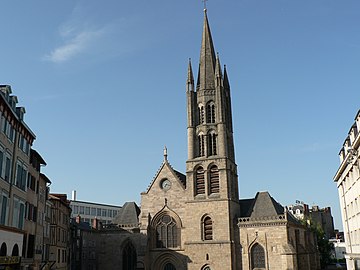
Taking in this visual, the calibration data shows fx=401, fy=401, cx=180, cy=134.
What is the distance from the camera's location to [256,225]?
48906mm

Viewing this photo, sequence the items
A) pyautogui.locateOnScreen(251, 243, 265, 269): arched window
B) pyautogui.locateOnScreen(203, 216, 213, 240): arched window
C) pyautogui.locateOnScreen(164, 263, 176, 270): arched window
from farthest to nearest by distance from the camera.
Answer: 1. pyautogui.locateOnScreen(164, 263, 176, 270): arched window
2. pyautogui.locateOnScreen(203, 216, 213, 240): arched window
3. pyautogui.locateOnScreen(251, 243, 265, 269): arched window

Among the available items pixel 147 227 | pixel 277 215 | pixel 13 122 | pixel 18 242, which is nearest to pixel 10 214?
pixel 18 242

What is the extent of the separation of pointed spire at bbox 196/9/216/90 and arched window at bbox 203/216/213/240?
18.5 metres

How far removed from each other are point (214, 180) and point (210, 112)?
9.69m

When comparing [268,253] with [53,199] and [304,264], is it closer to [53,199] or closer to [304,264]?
[304,264]

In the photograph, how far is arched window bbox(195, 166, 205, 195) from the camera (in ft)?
174

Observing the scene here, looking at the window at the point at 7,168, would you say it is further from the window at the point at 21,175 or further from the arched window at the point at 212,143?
the arched window at the point at 212,143

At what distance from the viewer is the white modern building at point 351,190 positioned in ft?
114

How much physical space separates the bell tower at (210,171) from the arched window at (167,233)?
2.10 metres

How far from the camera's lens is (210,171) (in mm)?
53188

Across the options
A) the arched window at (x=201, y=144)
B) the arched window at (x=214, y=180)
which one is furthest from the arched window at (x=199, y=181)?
the arched window at (x=201, y=144)

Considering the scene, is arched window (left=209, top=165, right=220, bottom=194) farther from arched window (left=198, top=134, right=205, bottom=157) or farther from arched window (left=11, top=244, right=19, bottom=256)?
arched window (left=11, top=244, right=19, bottom=256)

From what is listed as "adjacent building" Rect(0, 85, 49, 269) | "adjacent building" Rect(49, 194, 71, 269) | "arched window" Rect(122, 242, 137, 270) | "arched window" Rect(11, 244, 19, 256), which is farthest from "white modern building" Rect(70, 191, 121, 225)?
"arched window" Rect(11, 244, 19, 256)

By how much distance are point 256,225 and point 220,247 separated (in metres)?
5.18
